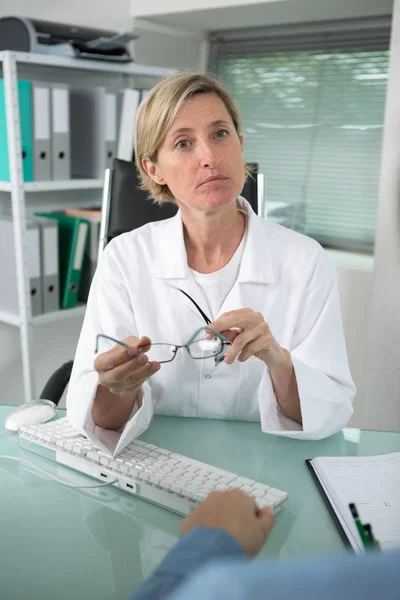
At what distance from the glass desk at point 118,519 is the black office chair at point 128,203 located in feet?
2.59

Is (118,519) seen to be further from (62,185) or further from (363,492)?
(62,185)

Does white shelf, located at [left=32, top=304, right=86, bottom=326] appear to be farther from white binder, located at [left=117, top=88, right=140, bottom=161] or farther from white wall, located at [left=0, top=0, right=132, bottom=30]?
white wall, located at [left=0, top=0, right=132, bottom=30]

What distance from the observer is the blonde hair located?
1.45 m

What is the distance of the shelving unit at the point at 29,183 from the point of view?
2.22 meters

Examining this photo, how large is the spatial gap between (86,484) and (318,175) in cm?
211

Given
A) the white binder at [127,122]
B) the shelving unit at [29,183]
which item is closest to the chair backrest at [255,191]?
the white binder at [127,122]

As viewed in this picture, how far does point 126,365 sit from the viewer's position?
3.58 feet

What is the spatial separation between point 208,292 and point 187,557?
3.27ft

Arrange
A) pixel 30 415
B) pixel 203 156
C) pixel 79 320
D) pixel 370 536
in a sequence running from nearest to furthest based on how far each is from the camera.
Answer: pixel 370 536
pixel 30 415
pixel 203 156
pixel 79 320

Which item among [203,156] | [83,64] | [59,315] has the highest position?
[83,64]

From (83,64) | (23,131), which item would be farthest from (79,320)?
(83,64)

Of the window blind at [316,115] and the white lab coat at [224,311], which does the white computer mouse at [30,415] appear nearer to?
the white lab coat at [224,311]

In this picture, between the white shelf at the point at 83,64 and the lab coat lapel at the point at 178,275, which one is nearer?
the lab coat lapel at the point at 178,275

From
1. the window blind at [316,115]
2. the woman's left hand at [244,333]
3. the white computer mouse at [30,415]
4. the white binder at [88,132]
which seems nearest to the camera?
the woman's left hand at [244,333]
